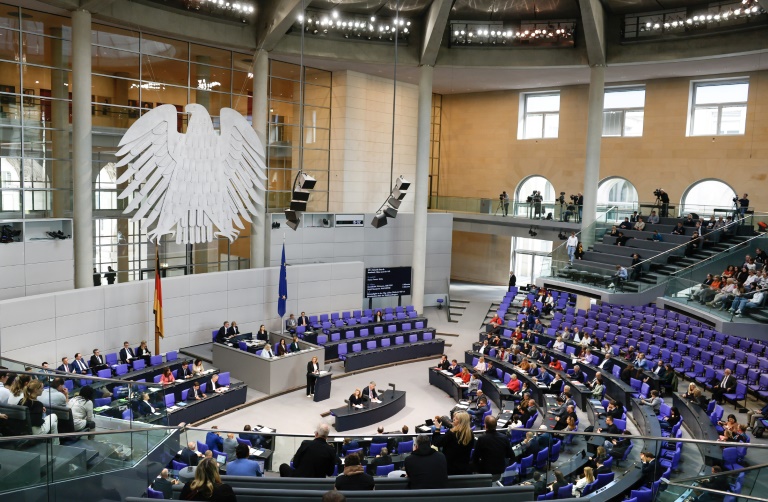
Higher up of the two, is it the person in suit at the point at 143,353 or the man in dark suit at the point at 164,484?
the man in dark suit at the point at 164,484

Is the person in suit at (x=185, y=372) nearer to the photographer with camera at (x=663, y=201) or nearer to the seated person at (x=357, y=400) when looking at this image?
the seated person at (x=357, y=400)

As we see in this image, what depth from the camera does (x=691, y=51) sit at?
22281mm

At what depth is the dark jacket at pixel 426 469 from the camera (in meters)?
5.49

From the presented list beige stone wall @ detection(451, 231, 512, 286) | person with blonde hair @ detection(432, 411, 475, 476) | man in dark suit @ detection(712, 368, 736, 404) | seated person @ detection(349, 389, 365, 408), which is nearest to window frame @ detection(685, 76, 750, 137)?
beige stone wall @ detection(451, 231, 512, 286)

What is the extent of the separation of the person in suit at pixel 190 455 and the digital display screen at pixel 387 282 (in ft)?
54.0

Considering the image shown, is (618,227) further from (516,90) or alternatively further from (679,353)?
(516,90)

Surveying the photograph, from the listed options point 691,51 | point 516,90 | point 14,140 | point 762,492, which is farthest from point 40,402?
point 516,90

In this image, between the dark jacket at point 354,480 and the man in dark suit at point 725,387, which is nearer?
the dark jacket at point 354,480

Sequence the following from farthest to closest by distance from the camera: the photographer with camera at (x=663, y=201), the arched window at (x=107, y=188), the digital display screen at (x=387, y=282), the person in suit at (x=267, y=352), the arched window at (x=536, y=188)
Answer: the arched window at (x=536, y=188)
the digital display screen at (x=387, y=282)
the photographer with camera at (x=663, y=201)
the arched window at (x=107, y=188)
the person in suit at (x=267, y=352)

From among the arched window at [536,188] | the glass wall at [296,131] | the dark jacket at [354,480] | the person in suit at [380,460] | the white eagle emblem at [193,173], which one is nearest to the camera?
the dark jacket at [354,480]

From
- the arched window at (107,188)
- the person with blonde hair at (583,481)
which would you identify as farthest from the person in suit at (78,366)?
the person with blonde hair at (583,481)

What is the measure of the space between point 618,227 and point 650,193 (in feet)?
13.6

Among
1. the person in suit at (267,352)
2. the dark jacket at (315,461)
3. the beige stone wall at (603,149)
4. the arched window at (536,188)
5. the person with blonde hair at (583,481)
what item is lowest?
the person in suit at (267,352)

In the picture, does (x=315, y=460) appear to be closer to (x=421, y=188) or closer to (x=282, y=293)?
(x=282, y=293)
